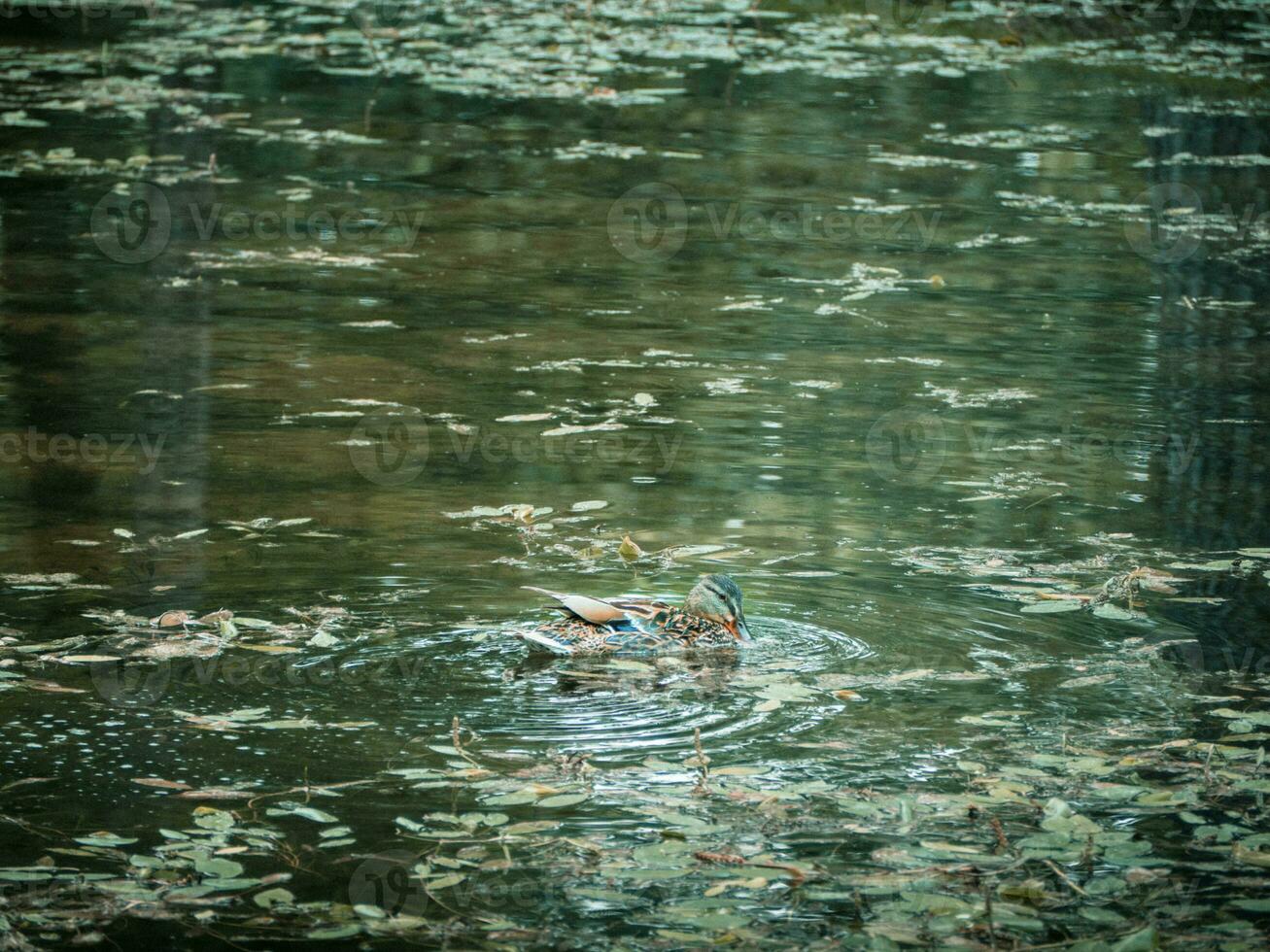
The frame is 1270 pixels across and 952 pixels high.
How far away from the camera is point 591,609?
6195 mm

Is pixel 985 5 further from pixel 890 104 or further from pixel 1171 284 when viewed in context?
pixel 1171 284

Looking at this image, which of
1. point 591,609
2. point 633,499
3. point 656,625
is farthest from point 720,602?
point 633,499

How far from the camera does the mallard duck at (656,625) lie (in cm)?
625

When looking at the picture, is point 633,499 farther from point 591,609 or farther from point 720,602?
point 591,609

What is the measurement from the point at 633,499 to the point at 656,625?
5.27 feet

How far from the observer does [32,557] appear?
23.5 feet

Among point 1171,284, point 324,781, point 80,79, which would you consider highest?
point 80,79

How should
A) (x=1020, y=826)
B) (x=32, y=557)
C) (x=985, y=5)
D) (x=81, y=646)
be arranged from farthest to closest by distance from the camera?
(x=985, y=5) → (x=32, y=557) → (x=81, y=646) → (x=1020, y=826)

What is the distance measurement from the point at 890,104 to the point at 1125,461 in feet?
26.6

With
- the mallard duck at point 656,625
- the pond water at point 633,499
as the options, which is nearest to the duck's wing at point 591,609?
the mallard duck at point 656,625

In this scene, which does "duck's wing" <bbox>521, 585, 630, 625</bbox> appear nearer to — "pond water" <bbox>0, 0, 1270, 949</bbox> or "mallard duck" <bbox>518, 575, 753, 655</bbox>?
"mallard duck" <bbox>518, 575, 753, 655</bbox>

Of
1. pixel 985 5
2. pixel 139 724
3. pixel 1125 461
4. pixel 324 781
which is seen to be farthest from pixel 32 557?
pixel 985 5

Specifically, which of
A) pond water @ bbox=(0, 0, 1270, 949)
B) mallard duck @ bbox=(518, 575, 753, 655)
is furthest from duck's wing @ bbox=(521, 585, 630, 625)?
pond water @ bbox=(0, 0, 1270, 949)

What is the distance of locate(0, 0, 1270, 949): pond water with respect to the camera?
16.0ft
